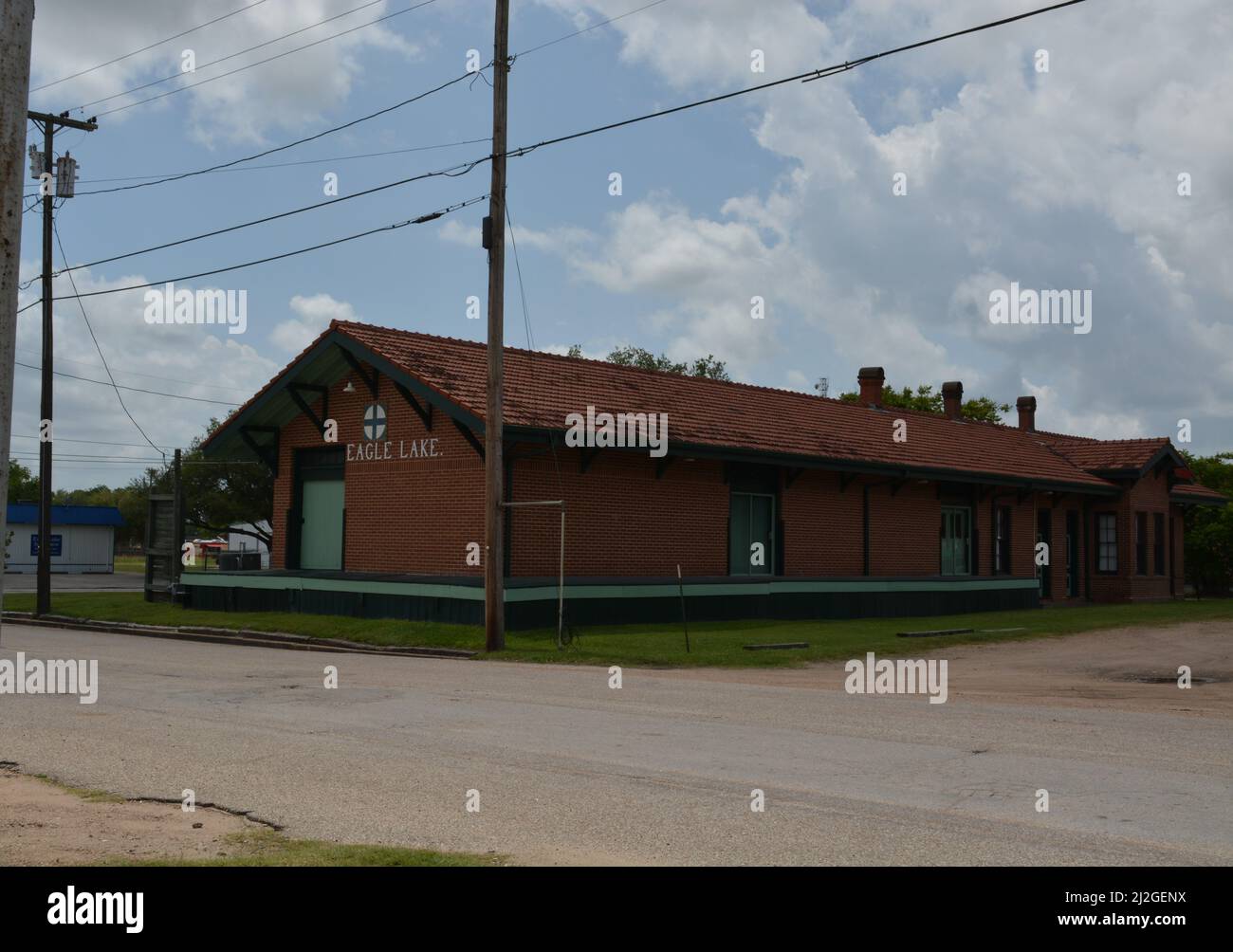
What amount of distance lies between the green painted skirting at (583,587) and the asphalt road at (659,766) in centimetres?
635

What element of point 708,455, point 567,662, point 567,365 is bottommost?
point 567,662

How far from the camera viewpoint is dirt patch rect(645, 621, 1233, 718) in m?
13.4

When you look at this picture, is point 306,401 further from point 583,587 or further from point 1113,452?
point 1113,452

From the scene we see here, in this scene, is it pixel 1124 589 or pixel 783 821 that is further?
pixel 1124 589

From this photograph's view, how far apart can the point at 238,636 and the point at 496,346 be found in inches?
320

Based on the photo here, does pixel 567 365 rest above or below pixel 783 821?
above

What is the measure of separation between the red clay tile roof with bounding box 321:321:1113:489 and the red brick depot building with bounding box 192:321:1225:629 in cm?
8

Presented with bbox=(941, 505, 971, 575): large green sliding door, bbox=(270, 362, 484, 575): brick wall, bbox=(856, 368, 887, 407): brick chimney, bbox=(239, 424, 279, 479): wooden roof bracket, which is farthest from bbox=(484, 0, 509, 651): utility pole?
bbox=(856, 368, 887, 407): brick chimney

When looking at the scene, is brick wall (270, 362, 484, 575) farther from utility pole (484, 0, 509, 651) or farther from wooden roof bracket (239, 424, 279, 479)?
utility pole (484, 0, 509, 651)

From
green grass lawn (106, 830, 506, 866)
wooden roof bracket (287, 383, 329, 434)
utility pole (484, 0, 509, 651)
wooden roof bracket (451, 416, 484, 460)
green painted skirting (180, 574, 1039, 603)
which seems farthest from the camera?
wooden roof bracket (287, 383, 329, 434)

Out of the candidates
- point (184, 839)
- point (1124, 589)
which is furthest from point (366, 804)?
point (1124, 589)
